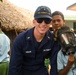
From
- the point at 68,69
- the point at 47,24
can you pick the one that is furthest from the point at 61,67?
the point at 47,24

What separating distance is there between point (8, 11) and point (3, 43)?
542 cm

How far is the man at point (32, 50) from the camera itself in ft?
10.9

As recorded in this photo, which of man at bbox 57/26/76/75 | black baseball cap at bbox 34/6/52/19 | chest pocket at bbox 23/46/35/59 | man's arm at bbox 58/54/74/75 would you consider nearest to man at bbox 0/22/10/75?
chest pocket at bbox 23/46/35/59

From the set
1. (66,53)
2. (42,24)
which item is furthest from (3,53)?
(66,53)

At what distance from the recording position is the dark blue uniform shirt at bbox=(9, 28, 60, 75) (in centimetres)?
335

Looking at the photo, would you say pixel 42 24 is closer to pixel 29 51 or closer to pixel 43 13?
pixel 43 13

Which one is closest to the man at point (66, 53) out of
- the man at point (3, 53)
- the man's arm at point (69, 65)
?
the man's arm at point (69, 65)

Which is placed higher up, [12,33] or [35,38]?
[35,38]

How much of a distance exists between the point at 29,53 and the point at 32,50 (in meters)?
0.06

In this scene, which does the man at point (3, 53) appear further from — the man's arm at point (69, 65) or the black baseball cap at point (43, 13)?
the man's arm at point (69, 65)

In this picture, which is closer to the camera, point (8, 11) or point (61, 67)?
point (61, 67)

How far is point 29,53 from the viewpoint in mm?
3352

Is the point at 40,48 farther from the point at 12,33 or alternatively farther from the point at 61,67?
the point at 12,33

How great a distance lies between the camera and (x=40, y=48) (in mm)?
3373
